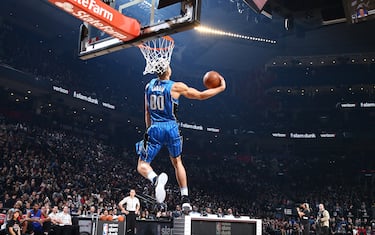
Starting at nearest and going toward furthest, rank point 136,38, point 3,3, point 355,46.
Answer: point 136,38
point 3,3
point 355,46

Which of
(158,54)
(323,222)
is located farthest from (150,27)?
(323,222)

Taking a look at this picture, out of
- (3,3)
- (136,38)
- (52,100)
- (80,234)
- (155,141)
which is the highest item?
(3,3)

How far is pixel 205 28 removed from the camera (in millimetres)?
25016

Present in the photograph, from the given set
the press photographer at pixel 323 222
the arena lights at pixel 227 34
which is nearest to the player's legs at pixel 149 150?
the press photographer at pixel 323 222

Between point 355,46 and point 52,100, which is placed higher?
point 355,46

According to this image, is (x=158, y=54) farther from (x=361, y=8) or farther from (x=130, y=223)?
(x=130, y=223)

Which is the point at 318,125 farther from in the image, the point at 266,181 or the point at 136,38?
the point at 136,38

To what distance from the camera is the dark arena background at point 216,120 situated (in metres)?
19.2

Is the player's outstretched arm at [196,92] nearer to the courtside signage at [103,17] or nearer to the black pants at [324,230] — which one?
the courtside signage at [103,17]

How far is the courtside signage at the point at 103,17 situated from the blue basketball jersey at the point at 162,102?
2.73 ft

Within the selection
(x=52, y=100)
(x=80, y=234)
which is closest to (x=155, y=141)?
(x=80, y=234)

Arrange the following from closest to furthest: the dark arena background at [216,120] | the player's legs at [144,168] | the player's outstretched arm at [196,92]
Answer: the player's outstretched arm at [196,92] < the player's legs at [144,168] < the dark arena background at [216,120]

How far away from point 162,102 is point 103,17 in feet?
4.78

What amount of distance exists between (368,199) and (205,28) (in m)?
14.5
